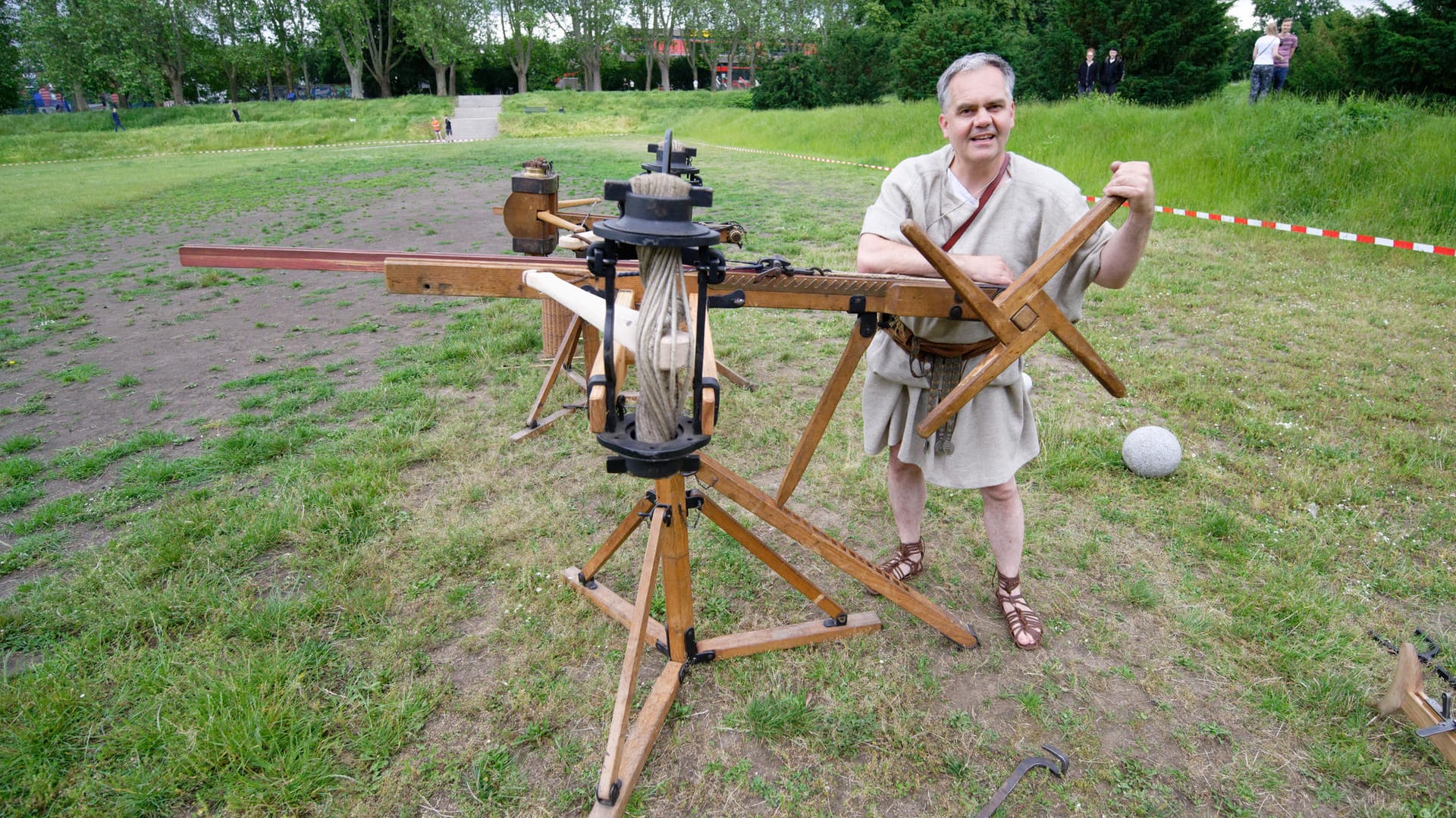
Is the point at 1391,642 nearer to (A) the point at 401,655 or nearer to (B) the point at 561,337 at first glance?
(A) the point at 401,655

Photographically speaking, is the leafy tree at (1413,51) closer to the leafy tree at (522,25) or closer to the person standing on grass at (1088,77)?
the person standing on grass at (1088,77)

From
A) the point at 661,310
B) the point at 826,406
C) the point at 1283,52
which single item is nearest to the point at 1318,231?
the point at 1283,52

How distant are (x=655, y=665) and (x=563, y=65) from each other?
224 ft

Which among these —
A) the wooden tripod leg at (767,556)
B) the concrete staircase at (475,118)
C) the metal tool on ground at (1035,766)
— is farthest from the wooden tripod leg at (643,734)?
the concrete staircase at (475,118)

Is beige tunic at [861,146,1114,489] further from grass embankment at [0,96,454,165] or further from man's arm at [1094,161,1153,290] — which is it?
grass embankment at [0,96,454,165]

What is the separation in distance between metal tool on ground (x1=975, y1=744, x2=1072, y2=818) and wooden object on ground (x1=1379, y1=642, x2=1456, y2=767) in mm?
1082

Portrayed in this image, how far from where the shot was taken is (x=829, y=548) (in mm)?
2580

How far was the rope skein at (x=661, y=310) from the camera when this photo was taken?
1640 millimetres

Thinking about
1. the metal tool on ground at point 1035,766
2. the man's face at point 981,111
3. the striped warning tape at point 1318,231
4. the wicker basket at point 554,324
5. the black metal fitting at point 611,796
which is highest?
the man's face at point 981,111

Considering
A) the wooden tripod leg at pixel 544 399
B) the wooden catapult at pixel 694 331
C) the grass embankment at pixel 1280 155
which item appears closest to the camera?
the wooden catapult at pixel 694 331

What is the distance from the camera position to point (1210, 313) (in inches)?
259

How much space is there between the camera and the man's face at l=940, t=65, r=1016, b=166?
2.19 m

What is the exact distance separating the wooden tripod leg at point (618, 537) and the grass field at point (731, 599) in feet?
0.57

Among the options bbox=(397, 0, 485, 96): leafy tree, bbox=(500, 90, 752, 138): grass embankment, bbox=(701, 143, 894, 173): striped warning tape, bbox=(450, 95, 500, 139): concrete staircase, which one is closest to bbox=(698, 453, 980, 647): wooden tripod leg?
bbox=(701, 143, 894, 173): striped warning tape
